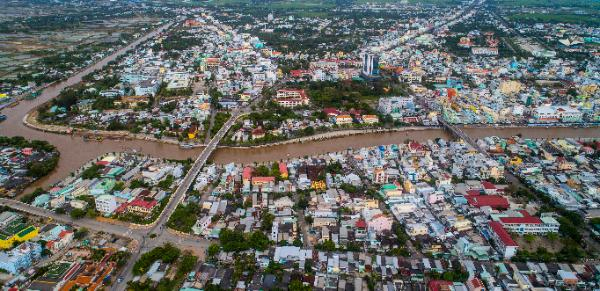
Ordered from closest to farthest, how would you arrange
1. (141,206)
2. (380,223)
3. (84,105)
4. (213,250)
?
1. (213,250)
2. (380,223)
3. (141,206)
4. (84,105)

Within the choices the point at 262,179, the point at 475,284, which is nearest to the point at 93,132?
the point at 262,179

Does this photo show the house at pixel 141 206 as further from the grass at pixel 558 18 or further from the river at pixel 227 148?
the grass at pixel 558 18

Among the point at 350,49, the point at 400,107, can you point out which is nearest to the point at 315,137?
the point at 400,107

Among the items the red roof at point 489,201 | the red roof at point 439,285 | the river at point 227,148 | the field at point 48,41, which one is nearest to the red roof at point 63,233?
the river at point 227,148

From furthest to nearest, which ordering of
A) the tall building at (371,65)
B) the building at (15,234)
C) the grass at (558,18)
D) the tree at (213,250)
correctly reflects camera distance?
the grass at (558,18) < the tall building at (371,65) < the building at (15,234) < the tree at (213,250)

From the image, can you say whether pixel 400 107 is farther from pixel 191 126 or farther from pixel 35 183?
pixel 35 183

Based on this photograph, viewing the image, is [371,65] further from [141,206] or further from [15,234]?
[15,234]

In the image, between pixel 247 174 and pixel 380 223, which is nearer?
pixel 380 223
